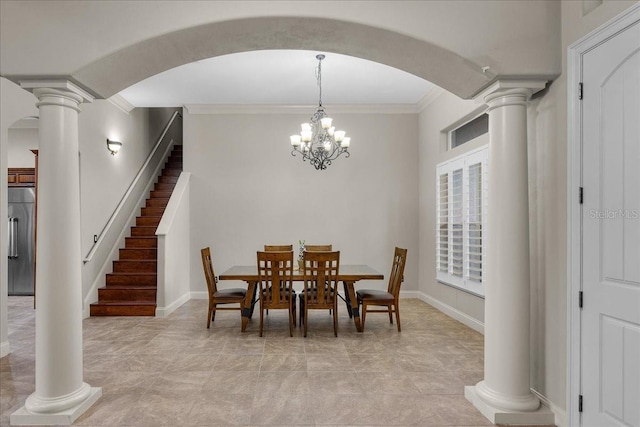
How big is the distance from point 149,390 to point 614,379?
3055 millimetres

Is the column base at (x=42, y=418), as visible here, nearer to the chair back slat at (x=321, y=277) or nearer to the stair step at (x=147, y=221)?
the chair back slat at (x=321, y=277)

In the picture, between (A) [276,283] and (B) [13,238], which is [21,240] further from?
(A) [276,283]

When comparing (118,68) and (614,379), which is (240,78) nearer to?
(118,68)

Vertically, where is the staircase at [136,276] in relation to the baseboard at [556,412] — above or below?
above

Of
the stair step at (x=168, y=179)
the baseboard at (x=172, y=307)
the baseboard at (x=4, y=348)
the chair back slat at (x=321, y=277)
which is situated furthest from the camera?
the stair step at (x=168, y=179)

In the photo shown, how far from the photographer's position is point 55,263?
2.55 m

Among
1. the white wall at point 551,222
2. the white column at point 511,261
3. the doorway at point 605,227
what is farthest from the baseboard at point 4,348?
the doorway at point 605,227

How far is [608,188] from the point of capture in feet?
6.95

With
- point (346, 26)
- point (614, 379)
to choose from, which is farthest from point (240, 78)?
point (614, 379)

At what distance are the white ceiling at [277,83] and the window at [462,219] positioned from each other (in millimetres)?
1453

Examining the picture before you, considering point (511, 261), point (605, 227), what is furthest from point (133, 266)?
point (605, 227)

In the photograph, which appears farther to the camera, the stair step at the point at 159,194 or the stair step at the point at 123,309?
the stair step at the point at 159,194

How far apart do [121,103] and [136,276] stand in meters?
2.83

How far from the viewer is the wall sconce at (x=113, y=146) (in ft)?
20.0
